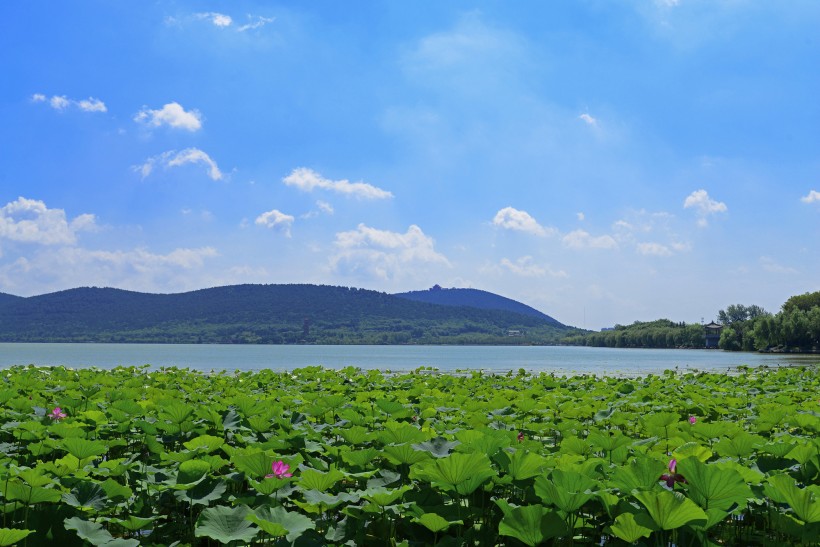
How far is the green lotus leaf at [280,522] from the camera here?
3.06 meters

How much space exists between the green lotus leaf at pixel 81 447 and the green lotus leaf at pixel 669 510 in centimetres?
351

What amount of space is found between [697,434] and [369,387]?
857 cm

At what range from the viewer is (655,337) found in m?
117

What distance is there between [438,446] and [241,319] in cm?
15611

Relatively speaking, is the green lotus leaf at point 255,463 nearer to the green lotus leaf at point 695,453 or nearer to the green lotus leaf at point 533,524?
the green lotus leaf at point 533,524

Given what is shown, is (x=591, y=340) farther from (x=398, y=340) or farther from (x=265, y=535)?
(x=265, y=535)

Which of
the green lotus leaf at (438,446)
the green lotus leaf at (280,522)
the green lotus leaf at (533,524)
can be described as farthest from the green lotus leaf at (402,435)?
the green lotus leaf at (533,524)

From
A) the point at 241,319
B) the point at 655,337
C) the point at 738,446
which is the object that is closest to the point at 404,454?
the point at 738,446

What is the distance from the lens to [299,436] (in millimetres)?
5406

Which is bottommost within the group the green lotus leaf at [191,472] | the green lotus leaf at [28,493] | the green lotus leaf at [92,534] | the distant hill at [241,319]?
the green lotus leaf at [92,534]

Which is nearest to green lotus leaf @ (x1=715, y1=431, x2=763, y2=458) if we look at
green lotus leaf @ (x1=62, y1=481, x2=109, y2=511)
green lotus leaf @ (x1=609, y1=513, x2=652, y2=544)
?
green lotus leaf @ (x1=609, y1=513, x2=652, y2=544)

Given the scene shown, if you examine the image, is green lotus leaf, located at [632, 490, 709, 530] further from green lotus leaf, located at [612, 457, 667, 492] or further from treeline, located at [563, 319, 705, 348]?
treeline, located at [563, 319, 705, 348]

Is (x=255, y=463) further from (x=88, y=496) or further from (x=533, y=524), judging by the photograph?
(x=533, y=524)

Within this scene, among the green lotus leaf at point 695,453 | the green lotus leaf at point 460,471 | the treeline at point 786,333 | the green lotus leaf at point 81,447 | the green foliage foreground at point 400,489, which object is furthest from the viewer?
the treeline at point 786,333
